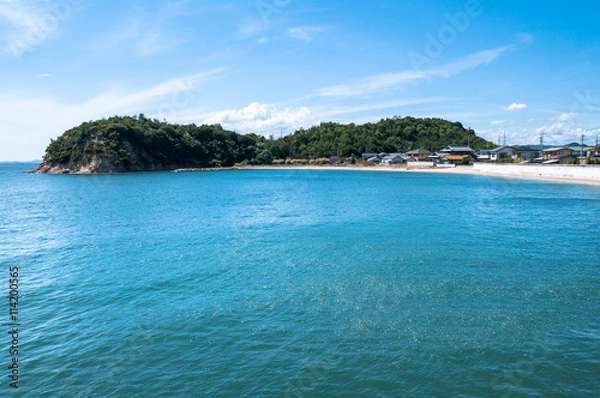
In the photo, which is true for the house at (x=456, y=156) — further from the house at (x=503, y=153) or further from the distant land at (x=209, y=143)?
the distant land at (x=209, y=143)

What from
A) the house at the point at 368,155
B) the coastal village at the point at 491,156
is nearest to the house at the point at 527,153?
the coastal village at the point at 491,156

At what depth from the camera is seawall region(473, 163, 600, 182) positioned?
5959cm

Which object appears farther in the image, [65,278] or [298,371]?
[65,278]

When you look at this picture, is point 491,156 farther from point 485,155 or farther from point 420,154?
point 420,154

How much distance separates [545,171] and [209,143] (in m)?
112

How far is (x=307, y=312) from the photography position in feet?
36.3

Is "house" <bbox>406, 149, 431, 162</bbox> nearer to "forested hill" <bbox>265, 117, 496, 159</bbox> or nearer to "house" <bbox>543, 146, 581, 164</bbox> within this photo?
"forested hill" <bbox>265, 117, 496, 159</bbox>

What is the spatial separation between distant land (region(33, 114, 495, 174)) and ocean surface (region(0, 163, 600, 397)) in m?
96.5

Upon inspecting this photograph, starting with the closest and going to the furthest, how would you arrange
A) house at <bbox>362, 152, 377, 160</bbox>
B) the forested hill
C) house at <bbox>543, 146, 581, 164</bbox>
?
house at <bbox>543, 146, 581, 164</bbox> < house at <bbox>362, 152, 377, 160</bbox> < the forested hill

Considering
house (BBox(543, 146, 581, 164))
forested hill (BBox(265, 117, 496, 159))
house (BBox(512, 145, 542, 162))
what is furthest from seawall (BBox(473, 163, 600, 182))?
forested hill (BBox(265, 117, 496, 159))

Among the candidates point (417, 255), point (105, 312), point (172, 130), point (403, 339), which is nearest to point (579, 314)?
point (403, 339)

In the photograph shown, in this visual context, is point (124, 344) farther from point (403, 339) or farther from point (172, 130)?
point (172, 130)

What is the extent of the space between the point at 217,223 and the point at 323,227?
794 cm

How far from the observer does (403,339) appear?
9.34 metres
